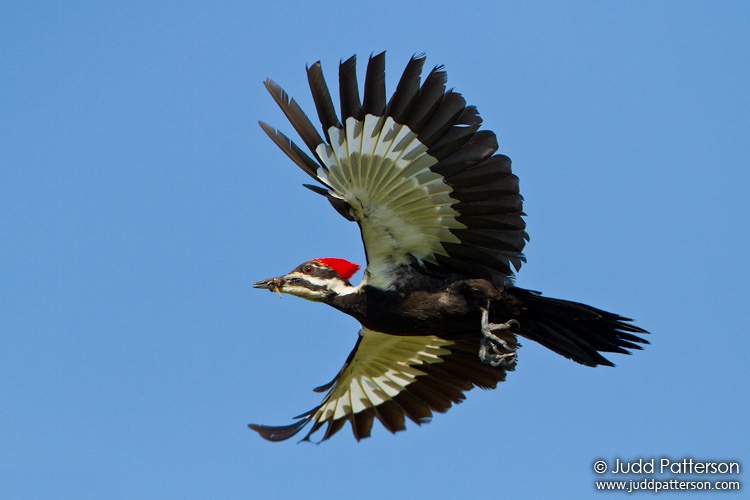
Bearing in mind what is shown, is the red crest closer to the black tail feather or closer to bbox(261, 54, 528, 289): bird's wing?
bbox(261, 54, 528, 289): bird's wing

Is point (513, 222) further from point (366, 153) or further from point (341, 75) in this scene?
point (341, 75)

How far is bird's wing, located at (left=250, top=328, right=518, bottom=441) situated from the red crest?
0.82 m

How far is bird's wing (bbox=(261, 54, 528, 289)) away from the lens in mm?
7750

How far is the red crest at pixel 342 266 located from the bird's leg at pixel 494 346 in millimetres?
1296

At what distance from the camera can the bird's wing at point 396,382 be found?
9523 millimetres

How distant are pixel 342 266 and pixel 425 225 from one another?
0.94 metres

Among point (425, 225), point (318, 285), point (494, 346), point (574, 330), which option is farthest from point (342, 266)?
point (574, 330)

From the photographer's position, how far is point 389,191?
818 centimetres

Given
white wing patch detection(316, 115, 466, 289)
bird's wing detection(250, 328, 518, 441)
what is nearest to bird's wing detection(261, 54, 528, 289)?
white wing patch detection(316, 115, 466, 289)

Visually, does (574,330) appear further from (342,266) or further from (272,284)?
(272,284)

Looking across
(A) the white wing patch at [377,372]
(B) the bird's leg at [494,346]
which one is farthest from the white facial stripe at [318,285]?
(B) the bird's leg at [494,346]

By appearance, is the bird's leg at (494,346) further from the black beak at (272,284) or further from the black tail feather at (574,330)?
the black beak at (272,284)

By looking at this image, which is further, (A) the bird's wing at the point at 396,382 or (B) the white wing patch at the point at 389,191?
(A) the bird's wing at the point at 396,382

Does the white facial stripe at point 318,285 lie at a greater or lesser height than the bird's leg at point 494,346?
greater
